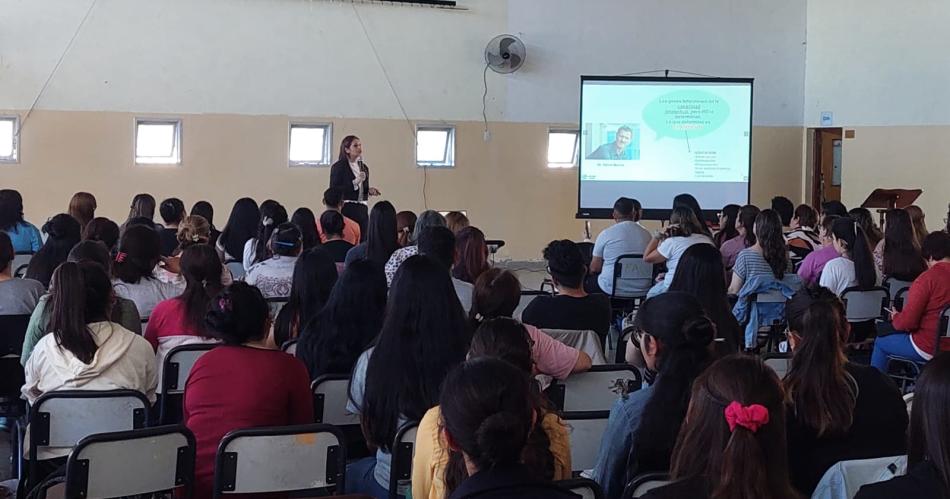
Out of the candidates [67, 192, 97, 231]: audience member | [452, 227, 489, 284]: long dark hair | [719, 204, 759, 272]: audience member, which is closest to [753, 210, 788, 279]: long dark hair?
[719, 204, 759, 272]: audience member

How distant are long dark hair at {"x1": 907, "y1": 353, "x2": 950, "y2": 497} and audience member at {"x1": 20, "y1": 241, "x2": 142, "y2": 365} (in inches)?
109

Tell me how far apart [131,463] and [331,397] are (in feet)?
3.08

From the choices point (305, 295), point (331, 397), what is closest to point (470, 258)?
point (305, 295)

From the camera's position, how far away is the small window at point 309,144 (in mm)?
10609

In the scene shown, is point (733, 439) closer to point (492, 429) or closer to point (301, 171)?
point (492, 429)

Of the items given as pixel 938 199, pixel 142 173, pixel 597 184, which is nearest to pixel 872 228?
pixel 597 184

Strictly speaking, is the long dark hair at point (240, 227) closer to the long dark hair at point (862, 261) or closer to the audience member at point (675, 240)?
the audience member at point (675, 240)

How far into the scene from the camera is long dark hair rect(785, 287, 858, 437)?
8.78 ft

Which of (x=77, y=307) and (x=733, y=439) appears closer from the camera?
(x=733, y=439)

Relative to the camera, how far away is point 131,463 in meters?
2.63

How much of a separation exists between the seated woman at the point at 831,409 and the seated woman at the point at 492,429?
3.17 ft

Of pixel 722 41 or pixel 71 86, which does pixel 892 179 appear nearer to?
pixel 722 41

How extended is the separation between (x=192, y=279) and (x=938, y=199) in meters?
9.50

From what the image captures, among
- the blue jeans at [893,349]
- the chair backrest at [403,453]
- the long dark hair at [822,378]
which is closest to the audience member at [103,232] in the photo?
the chair backrest at [403,453]
